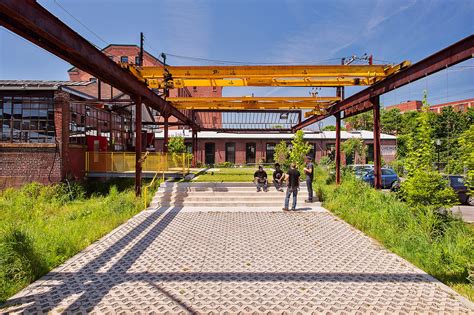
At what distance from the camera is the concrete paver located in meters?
3.90

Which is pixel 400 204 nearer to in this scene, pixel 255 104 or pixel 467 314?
pixel 467 314

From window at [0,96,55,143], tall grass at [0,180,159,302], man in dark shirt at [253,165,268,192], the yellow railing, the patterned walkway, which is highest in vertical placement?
window at [0,96,55,143]

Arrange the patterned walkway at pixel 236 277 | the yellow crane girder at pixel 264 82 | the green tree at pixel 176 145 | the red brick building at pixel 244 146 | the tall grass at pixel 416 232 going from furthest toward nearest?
the red brick building at pixel 244 146 → the green tree at pixel 176 145 → the yellow crane girder at pixel 264 82 → the tall grass at pixel 416 232 → the patterned walkway at pixel 236 277

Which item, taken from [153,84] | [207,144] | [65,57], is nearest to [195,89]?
[207,144]

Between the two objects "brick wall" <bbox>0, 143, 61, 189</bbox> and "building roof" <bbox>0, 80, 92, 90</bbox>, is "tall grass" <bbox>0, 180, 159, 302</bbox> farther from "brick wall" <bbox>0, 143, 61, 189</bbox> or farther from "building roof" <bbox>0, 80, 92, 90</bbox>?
"building roof" <bbox>0, 80, 92, 90</bbox>

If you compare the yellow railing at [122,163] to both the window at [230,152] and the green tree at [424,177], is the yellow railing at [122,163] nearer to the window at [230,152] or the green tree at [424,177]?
the green tree at [424,177]

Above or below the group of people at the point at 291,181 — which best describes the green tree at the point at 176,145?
above

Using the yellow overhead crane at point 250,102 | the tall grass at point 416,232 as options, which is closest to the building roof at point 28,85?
the yellow overhead crane at point 250,102

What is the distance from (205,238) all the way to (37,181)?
11.4 meters

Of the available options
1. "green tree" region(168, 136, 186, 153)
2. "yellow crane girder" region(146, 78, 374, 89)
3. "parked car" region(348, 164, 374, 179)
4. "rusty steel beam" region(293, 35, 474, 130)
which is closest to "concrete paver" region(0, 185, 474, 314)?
"rusty steel beam" region(293, 35, 474, 130)

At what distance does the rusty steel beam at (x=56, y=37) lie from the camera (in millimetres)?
4809

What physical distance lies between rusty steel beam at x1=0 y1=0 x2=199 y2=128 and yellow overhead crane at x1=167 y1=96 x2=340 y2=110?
535cm

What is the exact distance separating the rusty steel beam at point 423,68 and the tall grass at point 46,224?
9316 mm

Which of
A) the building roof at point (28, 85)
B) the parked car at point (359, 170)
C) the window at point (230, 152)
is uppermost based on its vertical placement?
Result: the building roof at point (28, 85)
